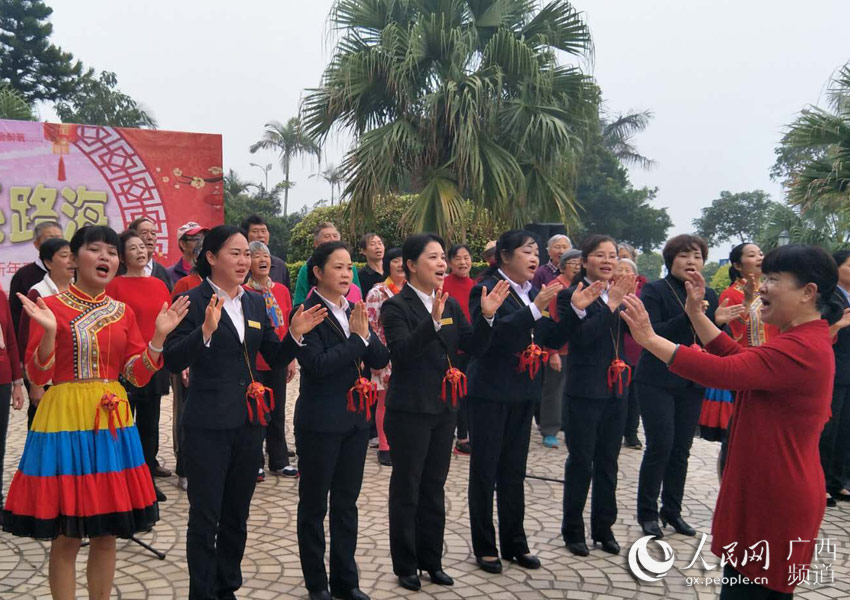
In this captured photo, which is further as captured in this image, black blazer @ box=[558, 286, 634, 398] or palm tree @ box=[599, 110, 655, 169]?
palm tree @ box=[599, 110, 655, 169]

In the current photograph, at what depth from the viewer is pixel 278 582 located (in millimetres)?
3936

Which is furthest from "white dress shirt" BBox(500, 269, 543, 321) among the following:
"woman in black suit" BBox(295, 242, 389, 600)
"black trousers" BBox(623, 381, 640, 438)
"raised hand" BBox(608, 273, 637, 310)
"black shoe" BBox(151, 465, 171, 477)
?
"black shoe" BBox(151, 465, 171, 477)

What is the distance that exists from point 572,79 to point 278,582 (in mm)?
9622

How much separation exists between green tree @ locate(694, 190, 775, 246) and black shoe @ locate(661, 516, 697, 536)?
45018mm

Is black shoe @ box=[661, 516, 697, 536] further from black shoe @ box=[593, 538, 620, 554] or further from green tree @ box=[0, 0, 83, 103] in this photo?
green tree @ box=[0, 0, 83, 103]

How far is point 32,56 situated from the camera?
2644 centimetres

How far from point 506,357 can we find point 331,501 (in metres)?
1.24

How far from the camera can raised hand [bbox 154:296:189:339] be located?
3.16 m

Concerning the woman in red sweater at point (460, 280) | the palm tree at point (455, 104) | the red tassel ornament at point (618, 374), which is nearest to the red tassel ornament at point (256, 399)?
the red tassel ornament at point (618, 374)

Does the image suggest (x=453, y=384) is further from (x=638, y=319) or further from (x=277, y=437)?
(x=277, y=437)

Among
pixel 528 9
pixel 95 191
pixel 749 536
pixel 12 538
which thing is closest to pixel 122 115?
pixel 95 191

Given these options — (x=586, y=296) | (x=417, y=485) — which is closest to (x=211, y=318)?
(x=417, y=485)

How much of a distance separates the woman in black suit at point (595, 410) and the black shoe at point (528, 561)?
321mm

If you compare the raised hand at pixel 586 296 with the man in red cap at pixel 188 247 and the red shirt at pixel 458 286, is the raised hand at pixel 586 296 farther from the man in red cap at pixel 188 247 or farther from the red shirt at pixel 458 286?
the man in red cap at pixel 188 247
